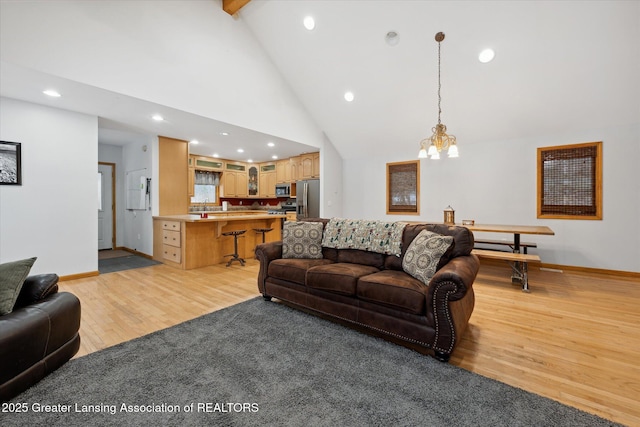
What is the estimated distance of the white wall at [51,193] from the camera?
3.54 meters

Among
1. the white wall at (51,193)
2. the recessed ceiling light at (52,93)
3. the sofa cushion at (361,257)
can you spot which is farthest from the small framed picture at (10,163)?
the sofa cushion at (361,257)

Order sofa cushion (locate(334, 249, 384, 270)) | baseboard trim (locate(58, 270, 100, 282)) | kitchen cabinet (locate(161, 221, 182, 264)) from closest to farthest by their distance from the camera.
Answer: sofa cushion (locate(334, 249, 384, 270)) < baseboard trim (locate(58, 270, 100, 282)) < kitchen cabinet (locate(161, 221, 182, 264))

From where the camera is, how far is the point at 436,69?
419cm

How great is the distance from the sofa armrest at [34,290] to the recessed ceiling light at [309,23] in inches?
176

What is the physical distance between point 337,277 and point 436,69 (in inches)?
144

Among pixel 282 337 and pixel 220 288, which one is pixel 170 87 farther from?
pixel 282 337

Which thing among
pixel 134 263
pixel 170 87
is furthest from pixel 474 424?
pixel 134 263

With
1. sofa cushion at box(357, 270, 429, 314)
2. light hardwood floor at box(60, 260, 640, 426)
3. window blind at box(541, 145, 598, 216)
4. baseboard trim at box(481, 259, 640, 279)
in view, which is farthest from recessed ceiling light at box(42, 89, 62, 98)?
baseboard trim at box(481, 259, 640, 279)

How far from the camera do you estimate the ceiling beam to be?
399 cm

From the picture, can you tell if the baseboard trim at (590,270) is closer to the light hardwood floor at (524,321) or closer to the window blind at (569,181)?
the light hardwood floor at (524,321)

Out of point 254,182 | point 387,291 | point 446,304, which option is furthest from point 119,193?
point 446,304

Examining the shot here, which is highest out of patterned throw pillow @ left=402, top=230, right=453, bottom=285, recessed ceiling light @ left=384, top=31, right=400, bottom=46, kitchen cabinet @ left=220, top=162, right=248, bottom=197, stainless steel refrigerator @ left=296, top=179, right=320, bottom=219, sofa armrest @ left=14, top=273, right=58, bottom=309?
recessed ceiling light @ left=384, top=31, right=400, bottom=46

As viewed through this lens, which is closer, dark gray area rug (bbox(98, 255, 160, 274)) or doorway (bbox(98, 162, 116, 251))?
dark gray area rug (bbox(98, 255, 160, 274))

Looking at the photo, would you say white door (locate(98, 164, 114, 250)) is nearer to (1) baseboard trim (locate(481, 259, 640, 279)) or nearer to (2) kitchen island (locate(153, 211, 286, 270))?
(2) kitchen island (locate(153, 211, 286, 270))
